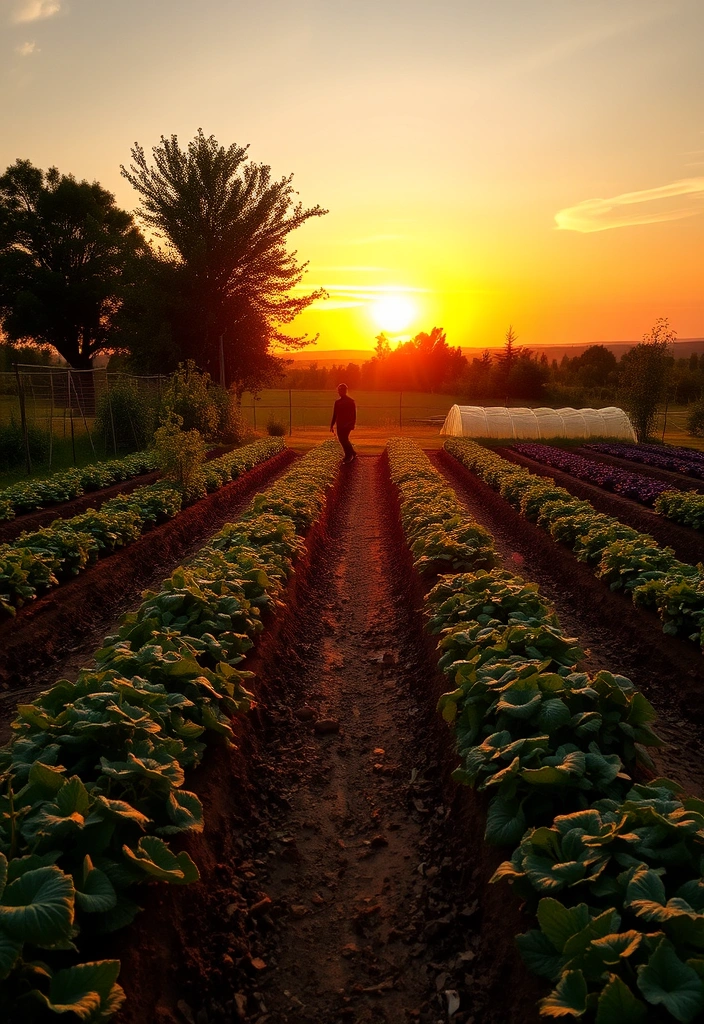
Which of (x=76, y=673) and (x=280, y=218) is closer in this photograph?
(x=76, y=673)

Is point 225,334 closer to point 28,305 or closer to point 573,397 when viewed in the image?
point 28,305

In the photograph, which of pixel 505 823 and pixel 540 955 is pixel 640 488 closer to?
pixel 505 823

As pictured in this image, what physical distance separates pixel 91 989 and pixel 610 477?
16.5 m

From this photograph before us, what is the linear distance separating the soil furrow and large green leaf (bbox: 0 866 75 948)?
13.4 ft

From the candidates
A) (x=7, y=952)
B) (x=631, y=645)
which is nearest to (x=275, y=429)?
(x=631, y=645)

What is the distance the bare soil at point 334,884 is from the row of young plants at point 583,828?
36 cm

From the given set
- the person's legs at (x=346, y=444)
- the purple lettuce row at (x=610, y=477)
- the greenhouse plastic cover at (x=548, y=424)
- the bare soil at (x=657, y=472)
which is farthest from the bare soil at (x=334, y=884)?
the greenhouse plastic cover at (x=548, y=424)

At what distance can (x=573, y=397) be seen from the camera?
5978 centimetres

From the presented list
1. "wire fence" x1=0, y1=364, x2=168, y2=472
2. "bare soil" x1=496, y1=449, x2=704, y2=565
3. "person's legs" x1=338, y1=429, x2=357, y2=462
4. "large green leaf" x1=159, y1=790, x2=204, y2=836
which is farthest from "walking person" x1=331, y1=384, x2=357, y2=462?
"large green leaf" x1=159, y1=790, x2=204, y2=836

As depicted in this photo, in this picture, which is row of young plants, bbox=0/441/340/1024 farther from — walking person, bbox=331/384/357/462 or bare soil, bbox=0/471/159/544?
walking person, bbox=331/384/357/462

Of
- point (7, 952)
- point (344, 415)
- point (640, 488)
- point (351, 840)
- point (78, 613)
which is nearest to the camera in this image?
point (7, 952)

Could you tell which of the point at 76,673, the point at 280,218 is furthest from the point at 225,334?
the point at 76,673

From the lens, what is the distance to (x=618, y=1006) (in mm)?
1953

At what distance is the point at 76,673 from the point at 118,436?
19.1m
